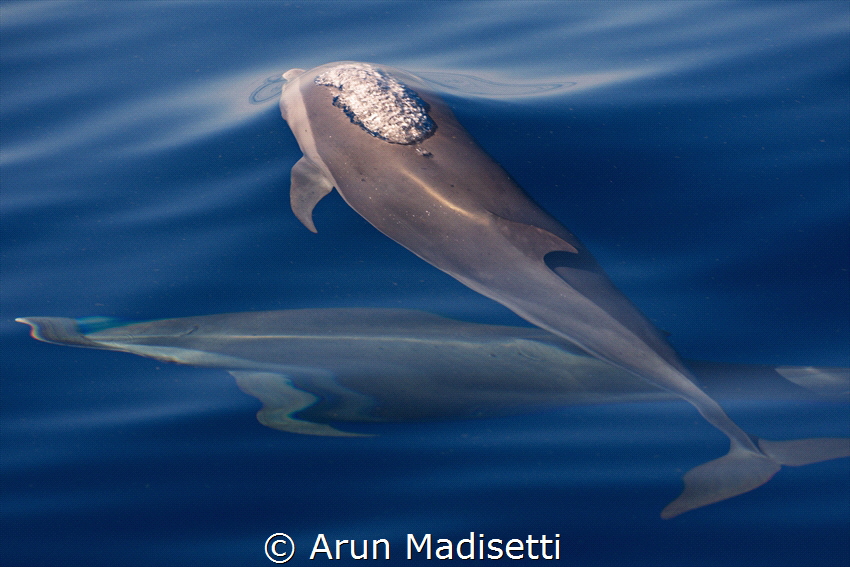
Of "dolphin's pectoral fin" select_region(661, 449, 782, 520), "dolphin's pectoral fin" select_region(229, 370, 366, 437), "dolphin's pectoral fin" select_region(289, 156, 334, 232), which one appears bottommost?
"dolphin's pectoral fin" select_region(661, 449, 782, 520)

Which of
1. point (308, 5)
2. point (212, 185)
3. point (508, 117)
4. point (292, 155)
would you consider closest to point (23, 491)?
point (212, 185)

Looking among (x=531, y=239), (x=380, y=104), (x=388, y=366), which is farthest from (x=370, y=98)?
(x=388, y=366)

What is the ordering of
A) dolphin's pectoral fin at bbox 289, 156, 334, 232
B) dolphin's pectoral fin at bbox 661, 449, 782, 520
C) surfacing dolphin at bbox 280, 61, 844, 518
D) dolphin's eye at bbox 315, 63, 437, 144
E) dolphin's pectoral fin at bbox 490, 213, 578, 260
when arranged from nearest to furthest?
dolphin's pectoral fin at bbox 661, 449, 782, 520
surfacing dolphin at bbox 280, 61, 844, 518
dolphin's pectoral fin at bbox 490, 213, 578, 260
dolphin's pectoral fin at bbox 289, 156, 334, 232
dolphin's eye at bbox 315, 63, 437, 144

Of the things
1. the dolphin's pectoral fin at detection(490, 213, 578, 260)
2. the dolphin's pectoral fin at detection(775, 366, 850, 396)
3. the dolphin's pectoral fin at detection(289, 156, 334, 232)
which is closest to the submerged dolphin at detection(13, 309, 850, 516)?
the dolphin's pectoral fin at detection(775, 366, 850, 396)

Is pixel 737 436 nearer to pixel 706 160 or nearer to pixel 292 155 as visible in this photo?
pixel 706 160

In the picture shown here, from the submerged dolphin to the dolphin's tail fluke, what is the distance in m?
0.05

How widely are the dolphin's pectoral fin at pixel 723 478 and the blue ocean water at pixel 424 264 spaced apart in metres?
0.05

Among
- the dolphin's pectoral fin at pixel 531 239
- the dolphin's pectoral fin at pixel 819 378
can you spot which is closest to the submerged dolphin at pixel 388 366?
the dolphin's pectoral fin at pixel 819 378

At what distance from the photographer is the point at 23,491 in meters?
2.95

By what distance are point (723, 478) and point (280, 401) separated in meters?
1.85

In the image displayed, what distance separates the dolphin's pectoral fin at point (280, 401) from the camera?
3125 mm

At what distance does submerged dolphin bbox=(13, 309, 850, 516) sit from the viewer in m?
3.17

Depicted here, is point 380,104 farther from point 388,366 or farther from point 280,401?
point 280,401

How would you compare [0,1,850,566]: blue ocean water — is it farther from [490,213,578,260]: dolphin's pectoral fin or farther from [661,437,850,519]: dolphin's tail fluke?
[490,213,578,260]: dolphin's pectoral fin
